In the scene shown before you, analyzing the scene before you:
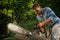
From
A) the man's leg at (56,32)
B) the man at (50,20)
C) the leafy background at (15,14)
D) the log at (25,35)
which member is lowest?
the man's leg at (56,32)

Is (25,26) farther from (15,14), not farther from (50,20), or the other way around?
(50,20)

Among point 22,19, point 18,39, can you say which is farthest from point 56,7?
point 18,39

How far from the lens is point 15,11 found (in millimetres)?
13172

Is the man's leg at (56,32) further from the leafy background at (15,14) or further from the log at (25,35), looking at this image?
the leafy background at (15,14)

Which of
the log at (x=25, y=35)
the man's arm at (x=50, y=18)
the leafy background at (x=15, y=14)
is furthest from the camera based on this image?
the leafy background at (x=15, y=14)

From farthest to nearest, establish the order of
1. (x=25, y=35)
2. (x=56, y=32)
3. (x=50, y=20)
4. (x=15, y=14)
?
1. (x=15, y=14)
2. (x=25, y=35)
3. (x=56, y=32)
4. (x=50, y=20)

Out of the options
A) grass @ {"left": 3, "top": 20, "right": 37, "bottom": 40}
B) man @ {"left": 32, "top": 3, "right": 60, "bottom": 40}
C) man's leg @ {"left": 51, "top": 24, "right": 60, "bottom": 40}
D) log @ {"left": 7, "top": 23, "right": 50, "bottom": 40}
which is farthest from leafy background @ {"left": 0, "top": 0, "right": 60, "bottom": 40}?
man's leg @ {"left": 51, "top": 24, "right": 60, "bottom": 40}

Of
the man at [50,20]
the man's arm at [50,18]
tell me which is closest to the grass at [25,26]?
the man at [50,20]

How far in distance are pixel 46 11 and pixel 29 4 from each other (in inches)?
241

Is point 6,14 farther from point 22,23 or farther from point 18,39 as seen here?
point 18,39

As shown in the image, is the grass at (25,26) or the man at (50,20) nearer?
the man at (50,20)

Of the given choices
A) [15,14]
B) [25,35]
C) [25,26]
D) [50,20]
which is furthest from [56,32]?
[15,14]

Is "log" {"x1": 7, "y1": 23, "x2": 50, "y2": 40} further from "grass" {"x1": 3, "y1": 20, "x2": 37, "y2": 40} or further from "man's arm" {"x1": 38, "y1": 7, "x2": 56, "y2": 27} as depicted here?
"grass" {"x1": 3, "y1": 20, "x2": 37, "y2": 40}

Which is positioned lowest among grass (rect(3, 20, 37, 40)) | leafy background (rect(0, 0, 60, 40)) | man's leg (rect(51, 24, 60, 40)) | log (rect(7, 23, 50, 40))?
man's leg (rect(51, 24, 60, 40))
